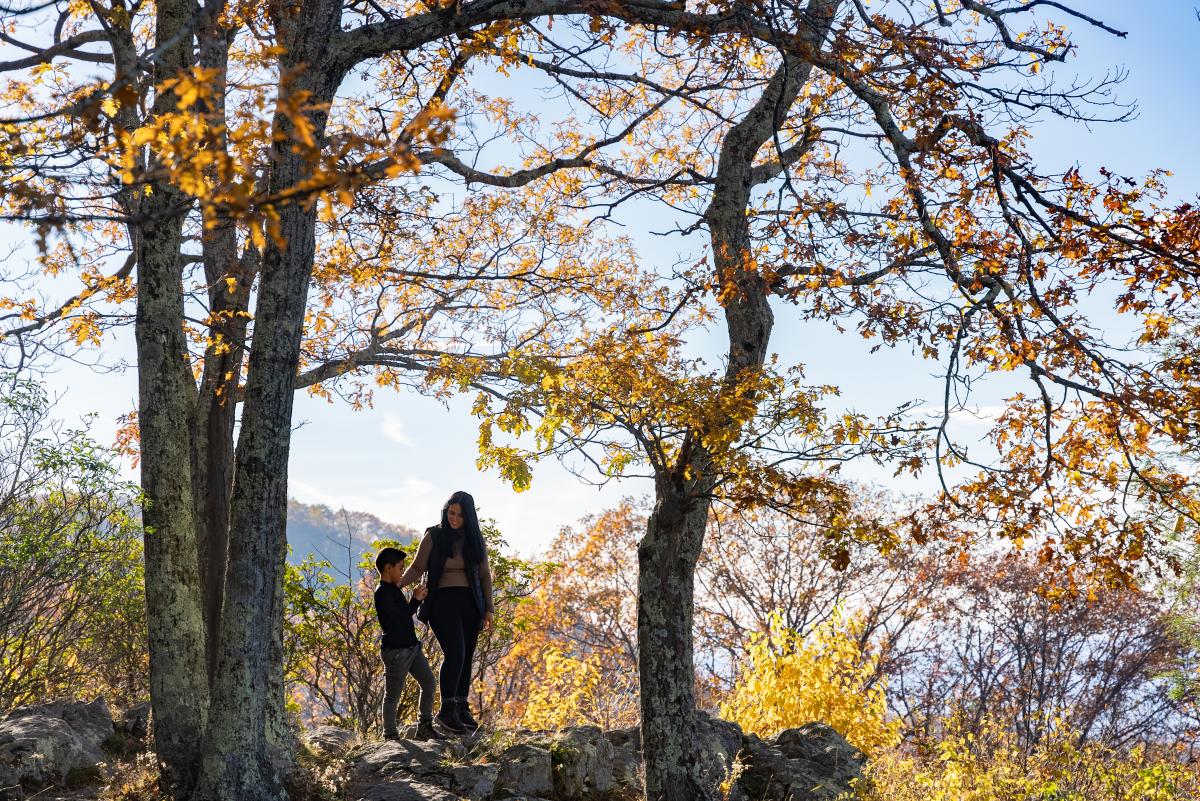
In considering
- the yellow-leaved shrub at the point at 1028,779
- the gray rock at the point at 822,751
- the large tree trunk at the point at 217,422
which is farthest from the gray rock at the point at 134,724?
the yellow-leaved shrub at the point at 1028,779

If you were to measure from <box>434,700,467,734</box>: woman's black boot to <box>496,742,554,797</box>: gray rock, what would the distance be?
64 cm

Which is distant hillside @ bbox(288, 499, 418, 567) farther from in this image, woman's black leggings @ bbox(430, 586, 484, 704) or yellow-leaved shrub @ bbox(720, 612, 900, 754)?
woman's black leggings @ bbox(430, 586, 484, 704)

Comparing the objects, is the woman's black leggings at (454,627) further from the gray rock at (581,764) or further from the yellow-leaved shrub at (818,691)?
the yellow-leaved shrub at (818,691)

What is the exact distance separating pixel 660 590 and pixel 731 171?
368cm

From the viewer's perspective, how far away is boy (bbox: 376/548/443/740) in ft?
24.2

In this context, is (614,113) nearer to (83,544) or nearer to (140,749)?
(83,544)

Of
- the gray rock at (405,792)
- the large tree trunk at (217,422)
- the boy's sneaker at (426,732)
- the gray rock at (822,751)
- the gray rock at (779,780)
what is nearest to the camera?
the gray rock at (405,792)

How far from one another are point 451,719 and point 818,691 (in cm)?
455

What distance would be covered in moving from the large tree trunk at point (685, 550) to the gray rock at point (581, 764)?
0.35 meters

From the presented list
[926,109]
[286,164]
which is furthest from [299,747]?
[926,109]

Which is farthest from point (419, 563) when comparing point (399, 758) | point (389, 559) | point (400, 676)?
point (399, 758)

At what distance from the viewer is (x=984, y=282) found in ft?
27.4

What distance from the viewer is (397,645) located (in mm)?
7355

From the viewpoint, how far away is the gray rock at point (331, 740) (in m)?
7.50
